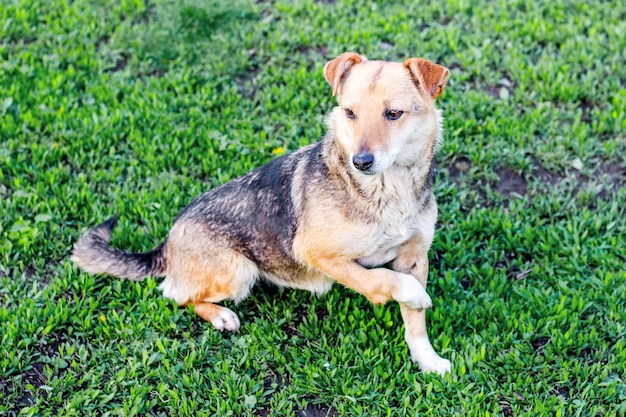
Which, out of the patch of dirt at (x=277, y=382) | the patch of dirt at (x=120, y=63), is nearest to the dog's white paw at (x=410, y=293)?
the patch of dirt at (x=277, y=382)

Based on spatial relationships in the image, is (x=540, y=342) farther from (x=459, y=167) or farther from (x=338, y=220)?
(x=459, y=167)

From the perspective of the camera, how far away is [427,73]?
493 cm

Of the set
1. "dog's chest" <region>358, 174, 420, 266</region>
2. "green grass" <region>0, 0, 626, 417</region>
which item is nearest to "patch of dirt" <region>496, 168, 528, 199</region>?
"green grass" <region>0, 0, 626, 417</region>

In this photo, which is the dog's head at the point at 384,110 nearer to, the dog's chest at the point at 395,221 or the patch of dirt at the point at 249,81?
the dog's chest at the point at 395,221

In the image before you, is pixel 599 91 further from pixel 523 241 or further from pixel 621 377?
pixel 621 377

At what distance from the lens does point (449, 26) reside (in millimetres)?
8688

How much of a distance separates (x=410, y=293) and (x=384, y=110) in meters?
1.23

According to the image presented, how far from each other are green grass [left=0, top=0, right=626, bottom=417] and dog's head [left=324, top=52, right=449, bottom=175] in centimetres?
146

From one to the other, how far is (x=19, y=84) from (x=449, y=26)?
15.5 ft

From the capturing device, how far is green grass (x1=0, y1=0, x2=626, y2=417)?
5.26 meters

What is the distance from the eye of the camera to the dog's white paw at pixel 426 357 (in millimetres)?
5328

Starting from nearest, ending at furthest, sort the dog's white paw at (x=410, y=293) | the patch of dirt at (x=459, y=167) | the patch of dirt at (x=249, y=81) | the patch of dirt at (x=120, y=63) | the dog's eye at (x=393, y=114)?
the dog's eye at (x=393, y=114) → the dog's white paw at (x=410, y=293) → the patch of dirt at (x=459, y=167) → the patch of dirt at (x=249, y=81) → the patch of dirt at (x=120, y=63)

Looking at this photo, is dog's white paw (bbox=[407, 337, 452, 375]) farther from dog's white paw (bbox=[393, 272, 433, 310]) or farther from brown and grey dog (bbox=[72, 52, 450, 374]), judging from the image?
dog's white paw (bbox=[393, 272, 433, 310])

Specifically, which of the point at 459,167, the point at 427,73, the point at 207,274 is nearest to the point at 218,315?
the point at 207,274
